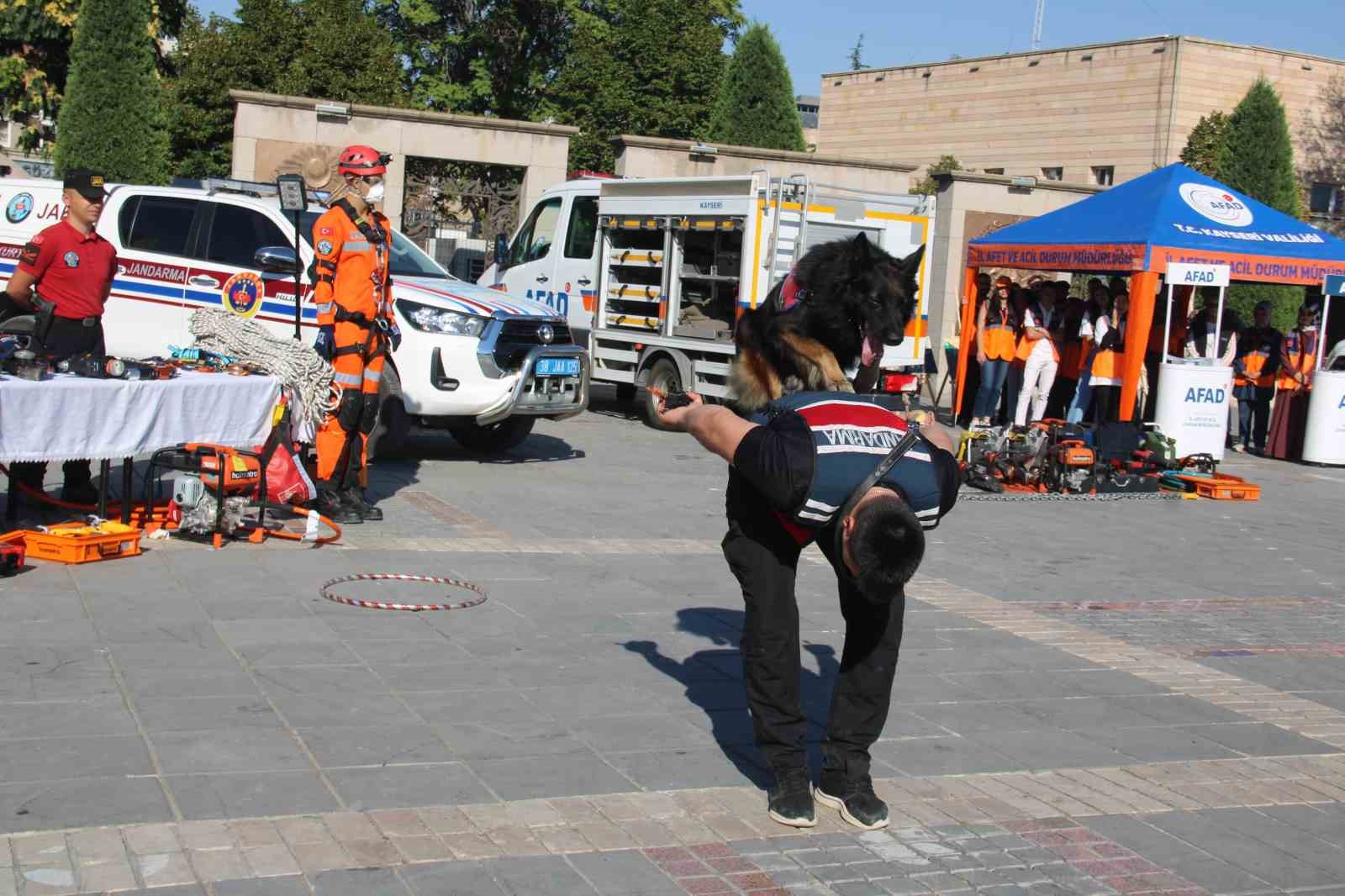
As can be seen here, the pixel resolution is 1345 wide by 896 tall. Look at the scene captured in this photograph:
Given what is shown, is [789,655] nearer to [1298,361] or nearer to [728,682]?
[728,682]

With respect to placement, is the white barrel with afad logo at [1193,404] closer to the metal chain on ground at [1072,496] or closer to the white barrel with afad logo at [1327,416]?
the metal chain on ground at [1072,496]

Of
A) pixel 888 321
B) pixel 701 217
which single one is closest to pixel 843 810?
pixel 888 321

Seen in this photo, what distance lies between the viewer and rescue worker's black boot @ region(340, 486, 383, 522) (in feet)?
31.4

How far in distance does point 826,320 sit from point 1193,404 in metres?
12.6

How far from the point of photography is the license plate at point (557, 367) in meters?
12.5

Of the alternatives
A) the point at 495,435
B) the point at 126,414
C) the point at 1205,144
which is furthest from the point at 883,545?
the point at 1205,144

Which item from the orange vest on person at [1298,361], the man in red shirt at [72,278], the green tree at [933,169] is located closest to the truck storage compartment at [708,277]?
the orange vest on person at [1298,361]

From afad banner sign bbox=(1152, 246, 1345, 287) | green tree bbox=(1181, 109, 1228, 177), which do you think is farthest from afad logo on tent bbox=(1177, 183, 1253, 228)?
green tree bbox=(1181, 109, 1228, 177)

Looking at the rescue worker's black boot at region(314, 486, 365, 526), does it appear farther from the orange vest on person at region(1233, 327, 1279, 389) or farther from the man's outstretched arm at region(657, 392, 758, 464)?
the orange vest on person at region(1233, 327, 1279, 389)

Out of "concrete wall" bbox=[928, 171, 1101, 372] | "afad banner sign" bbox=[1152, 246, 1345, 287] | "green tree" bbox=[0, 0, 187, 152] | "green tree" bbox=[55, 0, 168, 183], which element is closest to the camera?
"afad banner sign" bbox=[1152, 246, 1345, 287]

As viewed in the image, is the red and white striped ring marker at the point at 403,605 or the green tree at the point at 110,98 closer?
the red and white striped ring marker at the point at 403,605

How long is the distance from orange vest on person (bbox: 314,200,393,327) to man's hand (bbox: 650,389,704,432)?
502 centimetres

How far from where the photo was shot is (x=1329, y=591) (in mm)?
9992

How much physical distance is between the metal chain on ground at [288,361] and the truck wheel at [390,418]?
2344mm
